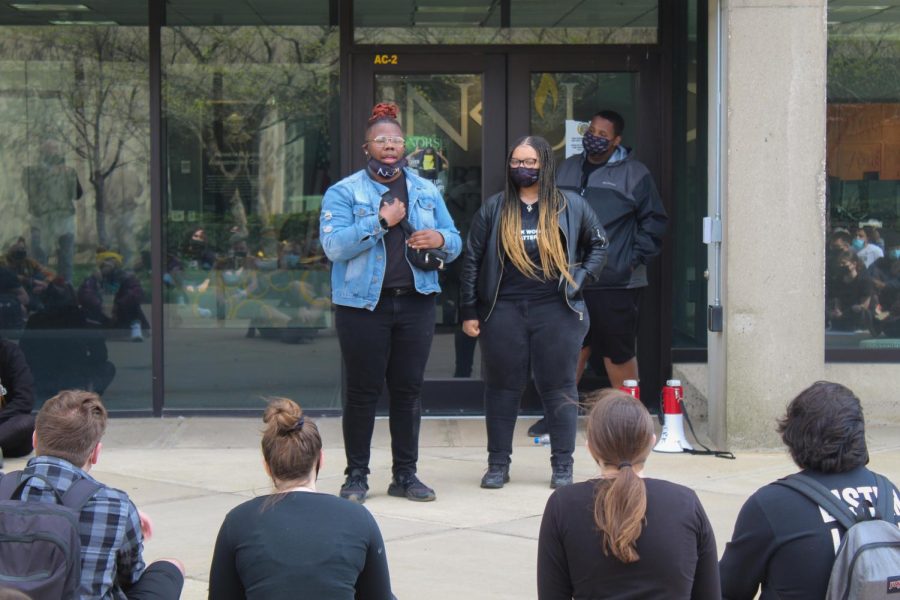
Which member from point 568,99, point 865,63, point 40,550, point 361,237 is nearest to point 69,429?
point 40,550

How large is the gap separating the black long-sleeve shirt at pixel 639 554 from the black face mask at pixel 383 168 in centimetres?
337

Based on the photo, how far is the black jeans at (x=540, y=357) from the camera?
6730 mm

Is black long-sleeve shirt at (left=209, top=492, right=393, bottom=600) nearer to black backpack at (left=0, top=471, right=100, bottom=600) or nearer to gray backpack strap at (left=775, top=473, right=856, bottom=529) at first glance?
black backpack at (left=0, top=471, right=100, bottom=600)

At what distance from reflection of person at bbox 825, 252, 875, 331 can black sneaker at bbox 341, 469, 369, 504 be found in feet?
12.7

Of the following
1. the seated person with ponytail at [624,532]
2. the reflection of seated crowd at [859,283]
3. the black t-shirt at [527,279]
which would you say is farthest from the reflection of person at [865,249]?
the seated person with ponytail at [624,532]

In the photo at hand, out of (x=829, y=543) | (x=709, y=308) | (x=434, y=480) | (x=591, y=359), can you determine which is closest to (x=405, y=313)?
(x=434, y=480)

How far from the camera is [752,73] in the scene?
24.7 ft

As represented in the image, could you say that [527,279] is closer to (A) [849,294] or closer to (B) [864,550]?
(A) [849,294]

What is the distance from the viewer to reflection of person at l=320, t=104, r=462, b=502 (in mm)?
6312

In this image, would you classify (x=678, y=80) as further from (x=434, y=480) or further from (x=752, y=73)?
(x=434, y=480)

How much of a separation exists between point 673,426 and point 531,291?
1663mm

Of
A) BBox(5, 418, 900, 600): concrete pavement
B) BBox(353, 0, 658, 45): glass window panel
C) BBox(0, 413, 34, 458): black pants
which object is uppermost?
BBox(353, 0, 658, 45): glass window panel

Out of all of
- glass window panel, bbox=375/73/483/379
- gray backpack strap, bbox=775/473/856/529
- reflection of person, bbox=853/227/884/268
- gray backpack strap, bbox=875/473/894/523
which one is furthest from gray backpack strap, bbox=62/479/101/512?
reflection of person, bbox=853/227/884/268

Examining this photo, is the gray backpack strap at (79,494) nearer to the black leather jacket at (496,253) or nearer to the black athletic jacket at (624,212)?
the black leather jacket at (496,253)
